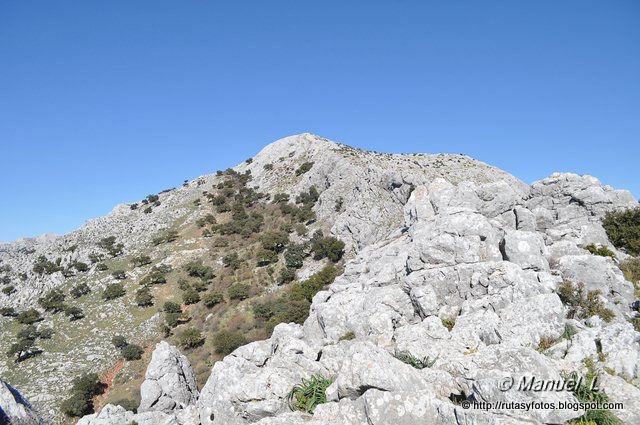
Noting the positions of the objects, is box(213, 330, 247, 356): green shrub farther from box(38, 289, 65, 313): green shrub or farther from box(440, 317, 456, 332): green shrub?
box(38, 289, 65, 313): green shrub

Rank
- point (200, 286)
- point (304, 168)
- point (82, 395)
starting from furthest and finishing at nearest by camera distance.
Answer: point (304, 168)
point (200, 286)
point (82, 395)

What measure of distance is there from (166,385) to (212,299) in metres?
23.3

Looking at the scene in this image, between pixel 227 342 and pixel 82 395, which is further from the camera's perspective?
pixel 227 342

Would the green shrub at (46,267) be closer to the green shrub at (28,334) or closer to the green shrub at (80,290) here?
the green shrub at (80,290)

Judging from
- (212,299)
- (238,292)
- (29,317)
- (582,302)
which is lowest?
(29,317)

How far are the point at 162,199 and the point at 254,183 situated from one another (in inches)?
1026

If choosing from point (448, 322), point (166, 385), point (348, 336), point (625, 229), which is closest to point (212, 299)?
point (166, 385)

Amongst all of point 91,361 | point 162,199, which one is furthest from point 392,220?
point 162,199

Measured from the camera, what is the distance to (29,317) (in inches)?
2002

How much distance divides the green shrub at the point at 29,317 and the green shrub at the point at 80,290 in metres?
5.41

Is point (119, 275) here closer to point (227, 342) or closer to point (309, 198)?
point (227, 342)

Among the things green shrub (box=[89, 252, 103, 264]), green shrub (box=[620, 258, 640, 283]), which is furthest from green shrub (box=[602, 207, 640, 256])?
green shrub (box=[89, 252, 103, 264])

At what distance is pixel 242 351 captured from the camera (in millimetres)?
18984

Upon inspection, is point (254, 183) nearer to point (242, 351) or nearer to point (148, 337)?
point (148, 337)
